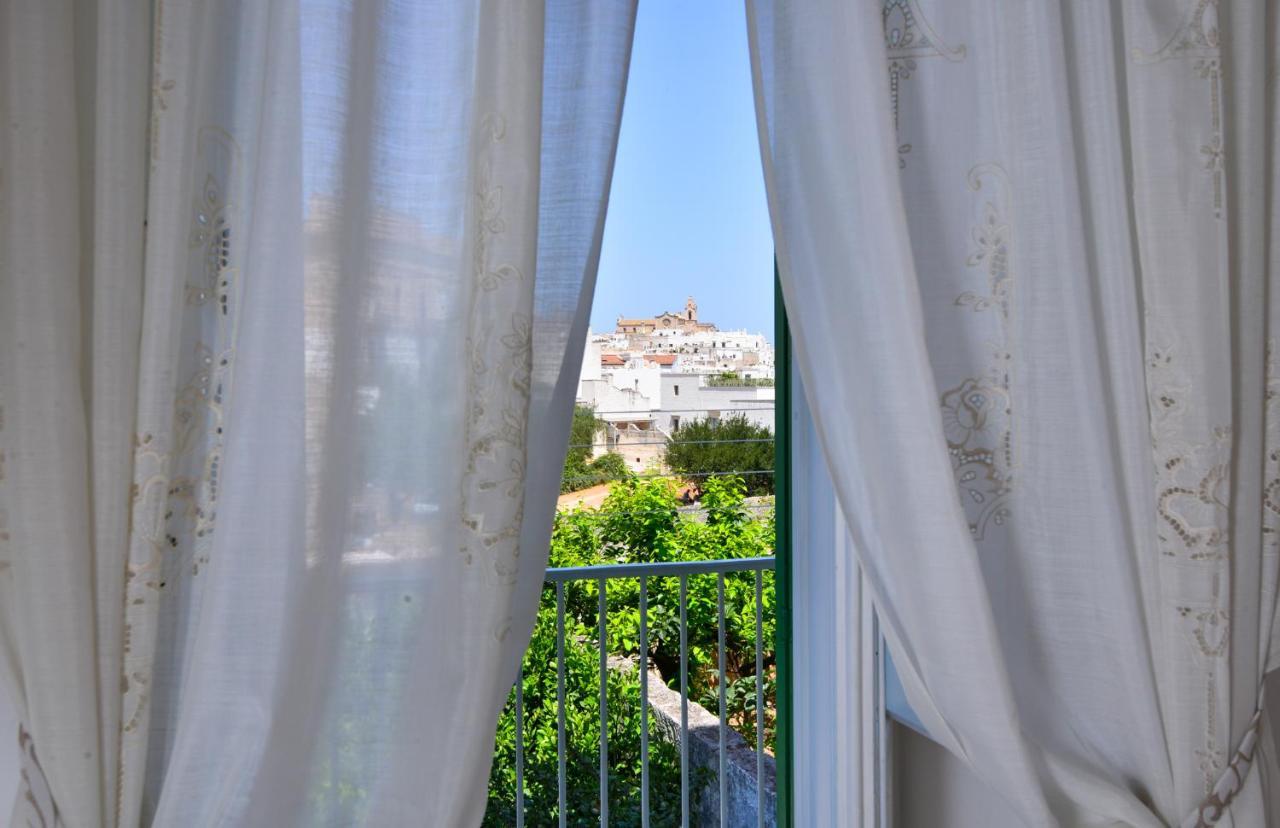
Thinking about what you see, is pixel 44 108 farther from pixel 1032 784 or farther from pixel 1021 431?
pixel 1032 784

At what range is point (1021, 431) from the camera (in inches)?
45.3

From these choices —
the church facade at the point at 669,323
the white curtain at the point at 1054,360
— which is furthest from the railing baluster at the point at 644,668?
the white curtain at the point at 1054,360

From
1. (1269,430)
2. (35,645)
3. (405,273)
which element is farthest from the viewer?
(1269,430)

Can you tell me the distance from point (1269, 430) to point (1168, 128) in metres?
0.41

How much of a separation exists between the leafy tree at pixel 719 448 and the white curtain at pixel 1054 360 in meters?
2.08

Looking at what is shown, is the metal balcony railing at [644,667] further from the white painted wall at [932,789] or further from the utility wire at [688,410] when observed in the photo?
the white painted wall at [932,789]

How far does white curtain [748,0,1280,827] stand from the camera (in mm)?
1093

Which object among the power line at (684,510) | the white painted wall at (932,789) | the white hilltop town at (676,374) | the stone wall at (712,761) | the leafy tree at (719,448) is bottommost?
the stone wall at (712,761)

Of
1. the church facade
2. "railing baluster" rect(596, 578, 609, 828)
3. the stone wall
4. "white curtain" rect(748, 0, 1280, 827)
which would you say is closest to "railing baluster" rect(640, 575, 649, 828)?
"railing baluster" rect(596, 578, 609, 828)

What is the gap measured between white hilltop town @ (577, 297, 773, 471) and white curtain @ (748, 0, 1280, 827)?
1964mm

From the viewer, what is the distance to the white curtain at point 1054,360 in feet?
3.59

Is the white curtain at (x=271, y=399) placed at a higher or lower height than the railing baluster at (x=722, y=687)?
higher

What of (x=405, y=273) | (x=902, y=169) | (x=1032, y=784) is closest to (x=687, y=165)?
(x=902, y=169)

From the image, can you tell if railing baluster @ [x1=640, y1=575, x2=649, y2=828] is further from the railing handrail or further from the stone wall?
the stone wall
